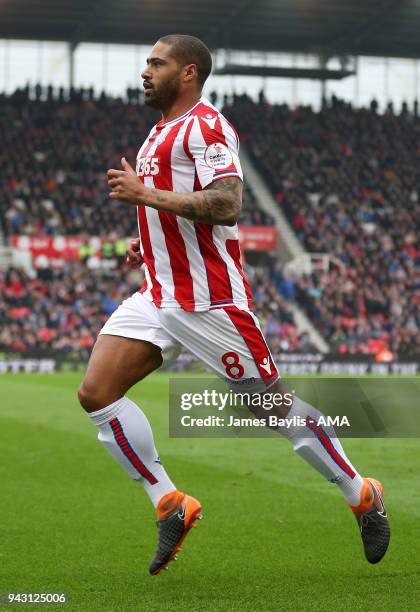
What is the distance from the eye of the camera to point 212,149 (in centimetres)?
511

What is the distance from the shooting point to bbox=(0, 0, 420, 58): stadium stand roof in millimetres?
37344

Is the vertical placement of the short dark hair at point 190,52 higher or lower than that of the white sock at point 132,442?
higher

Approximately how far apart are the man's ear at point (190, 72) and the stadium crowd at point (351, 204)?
85.3ft

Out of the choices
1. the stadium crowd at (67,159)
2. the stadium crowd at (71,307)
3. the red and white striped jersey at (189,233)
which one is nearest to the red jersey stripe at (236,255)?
the red and white striped jersey at (189,233)

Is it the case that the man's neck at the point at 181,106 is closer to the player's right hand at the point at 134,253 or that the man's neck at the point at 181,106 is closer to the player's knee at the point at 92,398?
the player's right hand at the point at 134,253

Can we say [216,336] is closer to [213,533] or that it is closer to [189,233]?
[189,233]

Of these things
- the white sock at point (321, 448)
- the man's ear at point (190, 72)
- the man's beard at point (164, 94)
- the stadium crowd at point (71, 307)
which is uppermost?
the man's ear at point (190, 72)

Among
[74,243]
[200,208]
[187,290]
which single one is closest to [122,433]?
[187,290]

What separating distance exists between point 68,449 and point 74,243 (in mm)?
21810

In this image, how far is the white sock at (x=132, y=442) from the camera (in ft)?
17.1

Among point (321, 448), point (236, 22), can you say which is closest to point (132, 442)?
point (321, 448)

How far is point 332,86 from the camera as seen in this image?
4566cm

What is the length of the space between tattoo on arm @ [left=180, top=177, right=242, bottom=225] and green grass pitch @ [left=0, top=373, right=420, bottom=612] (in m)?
1.71

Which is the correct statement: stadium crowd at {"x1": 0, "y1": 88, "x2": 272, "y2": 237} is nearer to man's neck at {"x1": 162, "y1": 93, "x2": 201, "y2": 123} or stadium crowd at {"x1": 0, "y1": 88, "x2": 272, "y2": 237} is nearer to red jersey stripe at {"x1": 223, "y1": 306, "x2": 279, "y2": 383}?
man's neck at {"x1": 162, "y1": 93, "x2": 201, "y2": 123}
